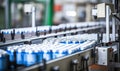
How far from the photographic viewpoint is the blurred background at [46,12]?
21.1 ft

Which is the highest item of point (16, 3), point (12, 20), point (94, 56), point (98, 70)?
point (16, 3)

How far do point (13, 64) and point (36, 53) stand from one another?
0.29 metres

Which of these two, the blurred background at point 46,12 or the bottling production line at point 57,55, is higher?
the blurred background at point 46,12

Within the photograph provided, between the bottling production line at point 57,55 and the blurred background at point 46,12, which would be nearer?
the bottling production line at point 57,55

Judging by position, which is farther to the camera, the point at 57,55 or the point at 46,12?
the point at 46,12

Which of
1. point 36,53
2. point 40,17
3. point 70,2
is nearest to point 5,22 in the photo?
point 40,17

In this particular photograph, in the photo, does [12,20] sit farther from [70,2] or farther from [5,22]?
[70,2]

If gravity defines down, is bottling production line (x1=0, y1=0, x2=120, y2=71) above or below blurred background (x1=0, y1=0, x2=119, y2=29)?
below

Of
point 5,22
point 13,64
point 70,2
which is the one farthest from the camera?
point 70,2

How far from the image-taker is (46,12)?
846 centimetres

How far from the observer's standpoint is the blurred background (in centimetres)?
644

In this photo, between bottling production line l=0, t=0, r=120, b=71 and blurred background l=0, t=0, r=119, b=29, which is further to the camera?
blurred background l=0, t=0, r=119, b=29

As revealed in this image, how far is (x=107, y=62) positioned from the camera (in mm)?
2244

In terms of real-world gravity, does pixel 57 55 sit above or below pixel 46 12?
below
